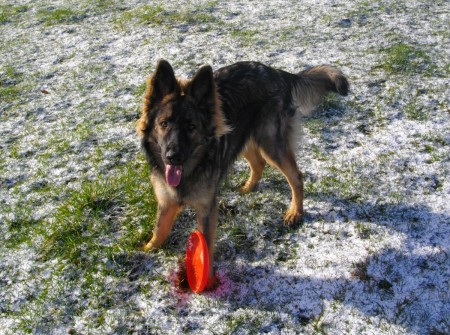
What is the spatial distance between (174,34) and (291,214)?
6.12m

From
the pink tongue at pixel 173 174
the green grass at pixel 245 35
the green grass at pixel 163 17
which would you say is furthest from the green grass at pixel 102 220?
the green grass at pixel 163 17

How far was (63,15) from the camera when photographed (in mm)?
10656

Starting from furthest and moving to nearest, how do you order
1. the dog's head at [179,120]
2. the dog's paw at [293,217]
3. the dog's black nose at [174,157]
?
the dog's paw at [293,217], the dog's head at [179,120], the dog's black nose at [174,157]

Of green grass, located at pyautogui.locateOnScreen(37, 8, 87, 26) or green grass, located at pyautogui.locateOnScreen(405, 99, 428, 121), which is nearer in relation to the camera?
green grass, located at pyautogui.locateOnScreen(405, 99, 428, 121)

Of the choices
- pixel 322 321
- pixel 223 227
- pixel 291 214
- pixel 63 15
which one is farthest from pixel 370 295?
pixel 63 15

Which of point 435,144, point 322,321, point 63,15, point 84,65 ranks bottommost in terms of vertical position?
point 322,321

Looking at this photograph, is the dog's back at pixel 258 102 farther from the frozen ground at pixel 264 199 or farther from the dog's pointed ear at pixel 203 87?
the frozen ground at pixel 264 199

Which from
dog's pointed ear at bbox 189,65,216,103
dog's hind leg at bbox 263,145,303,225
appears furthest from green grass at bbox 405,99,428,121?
dog's pointed ear at bbox 189,65,216,103

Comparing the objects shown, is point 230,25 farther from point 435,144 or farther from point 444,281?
point 444,281

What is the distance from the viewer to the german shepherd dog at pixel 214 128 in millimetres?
3557

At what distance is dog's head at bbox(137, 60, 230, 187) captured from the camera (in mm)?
3494

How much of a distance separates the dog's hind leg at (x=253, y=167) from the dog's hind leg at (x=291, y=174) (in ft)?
1.10

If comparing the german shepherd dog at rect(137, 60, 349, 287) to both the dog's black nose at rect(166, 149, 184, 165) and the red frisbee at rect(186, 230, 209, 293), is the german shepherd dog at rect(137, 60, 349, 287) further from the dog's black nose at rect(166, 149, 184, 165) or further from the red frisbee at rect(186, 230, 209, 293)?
the red frisbee at rect(186, 230, 209, 293)

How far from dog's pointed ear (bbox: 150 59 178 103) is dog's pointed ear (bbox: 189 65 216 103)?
6.8 inches
